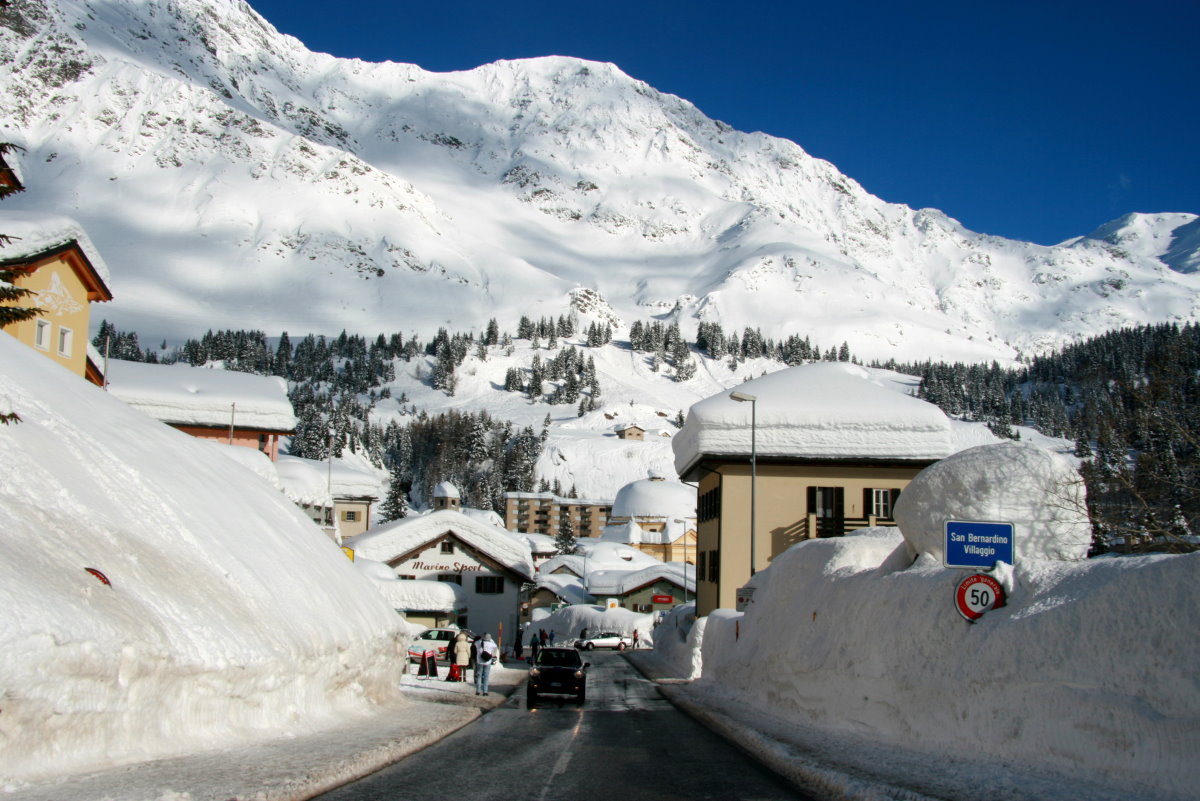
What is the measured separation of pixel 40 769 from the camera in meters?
10.5

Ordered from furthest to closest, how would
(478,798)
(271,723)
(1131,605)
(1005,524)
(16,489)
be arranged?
(271,723), (16,489), (1005,524), (478,798), (1131,605)

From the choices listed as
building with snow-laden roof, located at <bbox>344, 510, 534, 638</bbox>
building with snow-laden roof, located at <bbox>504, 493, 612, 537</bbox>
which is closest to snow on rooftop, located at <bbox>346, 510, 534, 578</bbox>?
building with snow-laden roof, located at <bbox>344, 510, 534, 638</bbox>

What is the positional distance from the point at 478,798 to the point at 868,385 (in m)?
42.2

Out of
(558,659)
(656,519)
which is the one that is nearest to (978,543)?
(558,659)

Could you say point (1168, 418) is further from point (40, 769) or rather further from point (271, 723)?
point (40, 769)

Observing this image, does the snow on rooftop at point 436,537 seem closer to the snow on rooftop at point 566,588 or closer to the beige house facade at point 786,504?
the beige house facade at point 786,504

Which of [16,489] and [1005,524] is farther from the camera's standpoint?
[16,489]

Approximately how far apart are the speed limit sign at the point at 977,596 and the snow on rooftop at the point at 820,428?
108ft

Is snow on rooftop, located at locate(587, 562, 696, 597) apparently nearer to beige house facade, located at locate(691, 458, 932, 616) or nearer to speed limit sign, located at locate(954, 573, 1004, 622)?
beige house facade, located at locate(691, 458, 932, 616)

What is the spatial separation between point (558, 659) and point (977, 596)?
17236 mm

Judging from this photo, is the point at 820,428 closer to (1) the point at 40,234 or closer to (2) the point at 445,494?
(1) the point at 40,234

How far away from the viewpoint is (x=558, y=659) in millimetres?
28234

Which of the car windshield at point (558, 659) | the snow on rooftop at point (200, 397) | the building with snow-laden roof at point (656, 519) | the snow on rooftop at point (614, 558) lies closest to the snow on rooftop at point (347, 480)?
the snow on rooftop at point (200, 397)

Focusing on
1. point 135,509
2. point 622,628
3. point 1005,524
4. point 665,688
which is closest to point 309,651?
point 135,509
